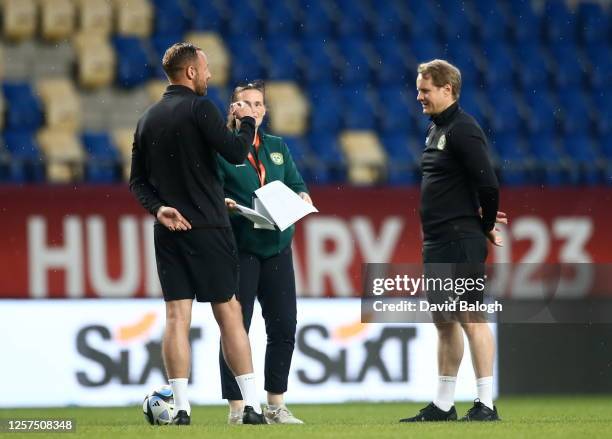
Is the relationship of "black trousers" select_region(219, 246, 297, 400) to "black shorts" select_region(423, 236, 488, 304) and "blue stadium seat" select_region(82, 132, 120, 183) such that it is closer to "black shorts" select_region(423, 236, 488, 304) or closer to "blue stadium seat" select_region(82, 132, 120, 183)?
"black shorts" select_region(423, 236, 488, 304)

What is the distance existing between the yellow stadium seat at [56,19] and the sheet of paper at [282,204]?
749cm

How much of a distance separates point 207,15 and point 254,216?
26.0 feet

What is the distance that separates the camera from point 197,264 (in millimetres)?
6137

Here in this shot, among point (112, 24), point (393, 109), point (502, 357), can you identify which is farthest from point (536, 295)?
point (112, 24)

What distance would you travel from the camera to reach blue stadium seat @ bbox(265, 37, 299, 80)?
13.7 m

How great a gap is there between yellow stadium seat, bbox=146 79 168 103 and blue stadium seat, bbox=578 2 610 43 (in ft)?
15.5

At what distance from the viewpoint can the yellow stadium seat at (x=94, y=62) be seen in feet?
43.6

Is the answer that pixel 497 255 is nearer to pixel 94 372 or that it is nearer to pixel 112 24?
pixel 94 372

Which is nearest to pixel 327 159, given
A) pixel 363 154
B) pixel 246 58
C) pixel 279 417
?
pixel 363 154

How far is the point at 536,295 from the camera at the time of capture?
9.66 meters

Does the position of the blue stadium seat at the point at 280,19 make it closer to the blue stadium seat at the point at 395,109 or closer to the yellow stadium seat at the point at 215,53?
the yellow stadium seat at the point at 215,53

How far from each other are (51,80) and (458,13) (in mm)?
4552

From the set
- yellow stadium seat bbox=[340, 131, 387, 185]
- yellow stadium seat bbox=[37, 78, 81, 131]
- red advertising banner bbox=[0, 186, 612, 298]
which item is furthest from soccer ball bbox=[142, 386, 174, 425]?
yellow stadium seat bbox=[37, 78, 81, 131]

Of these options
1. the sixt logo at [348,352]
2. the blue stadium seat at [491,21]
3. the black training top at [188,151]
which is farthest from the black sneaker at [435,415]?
the blue stadium seat at [491,21]
